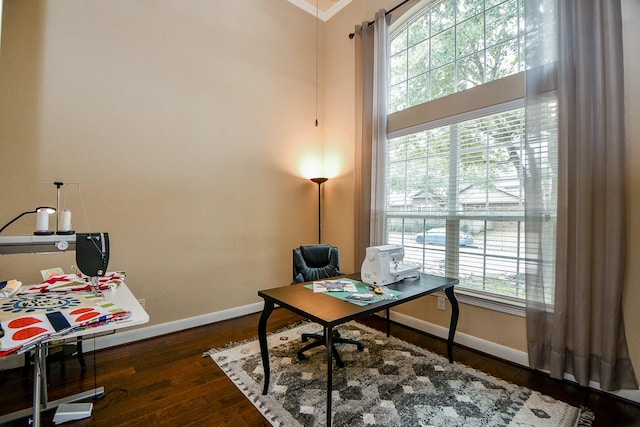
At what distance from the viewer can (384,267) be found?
7.27 ft

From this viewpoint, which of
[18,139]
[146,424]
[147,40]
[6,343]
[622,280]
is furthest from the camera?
[147,40]

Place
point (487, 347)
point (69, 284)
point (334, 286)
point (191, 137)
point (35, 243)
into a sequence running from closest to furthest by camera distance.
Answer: point (35, 243) < point (69, 284) < point (334, 286) < point (487, 347) < point (191, 137)

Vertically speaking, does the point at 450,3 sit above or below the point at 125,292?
above

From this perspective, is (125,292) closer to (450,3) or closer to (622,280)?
(622,280)

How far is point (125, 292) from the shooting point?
1.76 m

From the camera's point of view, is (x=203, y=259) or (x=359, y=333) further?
(x=203, y=259)

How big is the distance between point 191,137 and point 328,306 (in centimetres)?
229

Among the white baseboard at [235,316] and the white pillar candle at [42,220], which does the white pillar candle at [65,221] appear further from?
the white baseboard at [235,316]

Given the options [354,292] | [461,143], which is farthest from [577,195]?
[354,292]

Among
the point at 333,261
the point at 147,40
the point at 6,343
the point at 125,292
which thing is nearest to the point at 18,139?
the point at 147,40

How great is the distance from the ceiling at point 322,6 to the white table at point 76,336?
387 cm

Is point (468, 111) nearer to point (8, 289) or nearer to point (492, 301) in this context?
point (492, 301)

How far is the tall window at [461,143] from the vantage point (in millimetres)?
2389

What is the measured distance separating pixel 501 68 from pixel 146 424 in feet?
11.5
